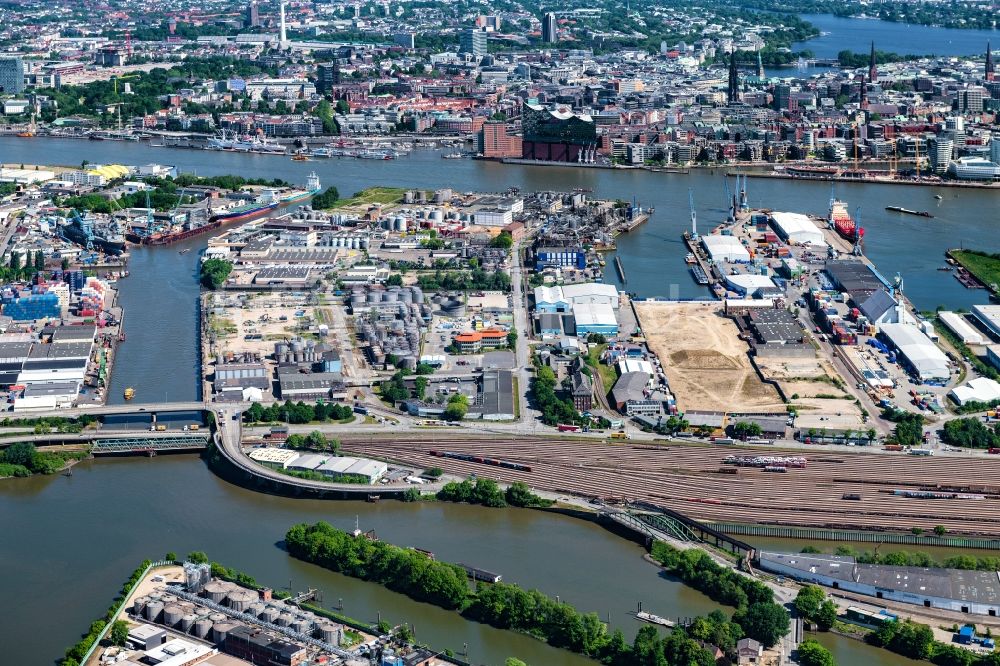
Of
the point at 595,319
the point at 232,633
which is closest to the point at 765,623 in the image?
the point at 232,633

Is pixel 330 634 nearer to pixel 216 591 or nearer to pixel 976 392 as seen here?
pixel 216 591

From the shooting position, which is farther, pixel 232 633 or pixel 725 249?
pixel 725 249

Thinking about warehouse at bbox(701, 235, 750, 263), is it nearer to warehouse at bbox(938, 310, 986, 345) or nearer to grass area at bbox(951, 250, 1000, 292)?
grass area at bbox(951, 250, 1000, 292)

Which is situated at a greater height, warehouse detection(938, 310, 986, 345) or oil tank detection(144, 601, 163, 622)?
warehouse detection(938, 310, 986, 345)

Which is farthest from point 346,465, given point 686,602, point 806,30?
point 806,30

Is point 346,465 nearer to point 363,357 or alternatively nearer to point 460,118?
point 363,357

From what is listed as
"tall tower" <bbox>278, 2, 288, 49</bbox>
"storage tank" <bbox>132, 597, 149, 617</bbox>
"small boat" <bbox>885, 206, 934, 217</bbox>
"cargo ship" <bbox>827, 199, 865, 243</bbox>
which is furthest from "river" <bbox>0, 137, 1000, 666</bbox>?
"tall tower" <bbox>278, 2, 288, 49</bbox>

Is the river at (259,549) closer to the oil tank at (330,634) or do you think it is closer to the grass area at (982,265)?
the oil tank at (330,634)
